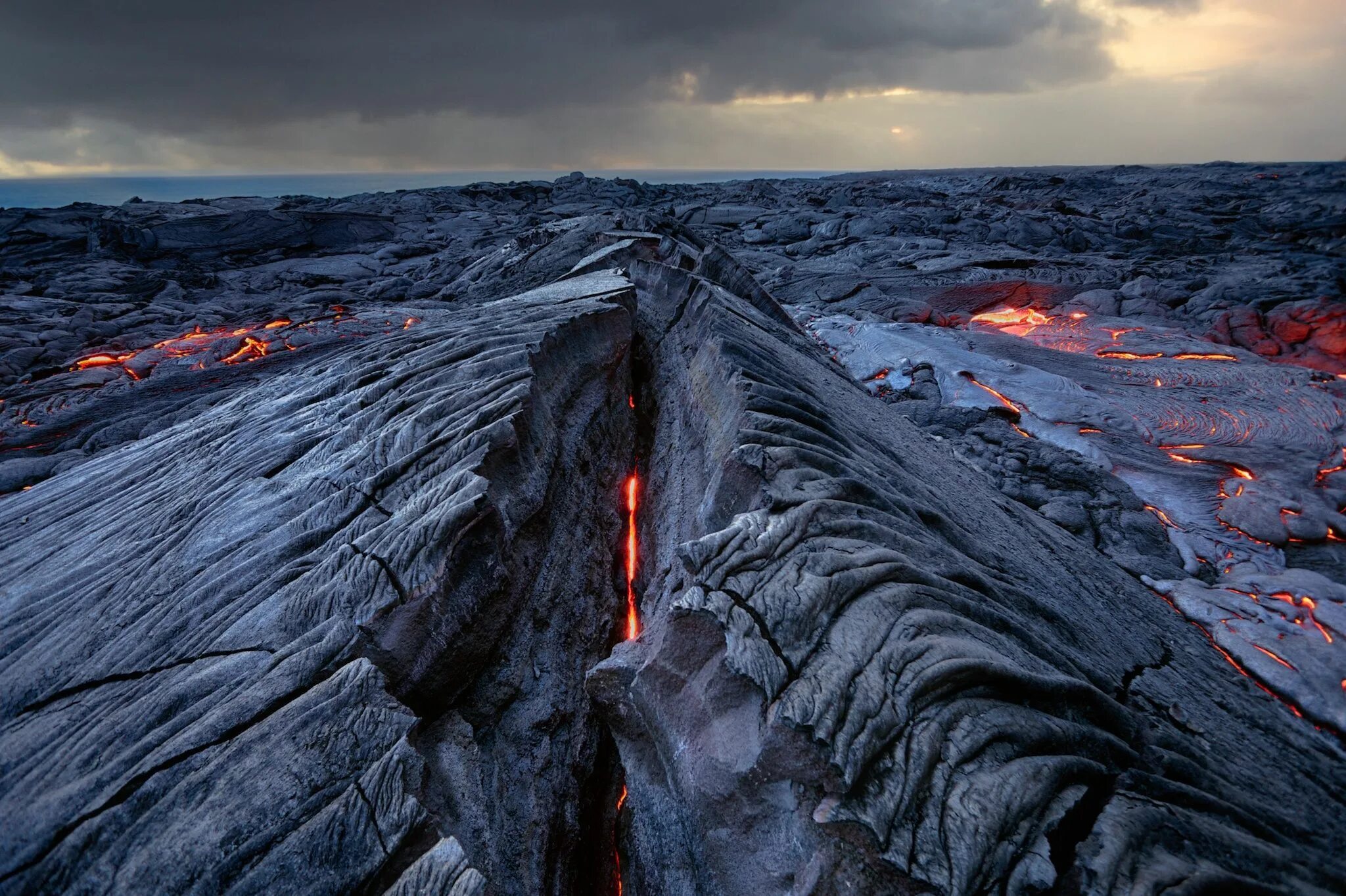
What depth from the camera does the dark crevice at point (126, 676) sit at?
2854 mm

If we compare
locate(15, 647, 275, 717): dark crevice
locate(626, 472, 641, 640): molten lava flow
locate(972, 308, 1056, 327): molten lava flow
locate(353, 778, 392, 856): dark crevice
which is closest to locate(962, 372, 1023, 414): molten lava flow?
locate(972, 308, 1056, 327): molten lava flow

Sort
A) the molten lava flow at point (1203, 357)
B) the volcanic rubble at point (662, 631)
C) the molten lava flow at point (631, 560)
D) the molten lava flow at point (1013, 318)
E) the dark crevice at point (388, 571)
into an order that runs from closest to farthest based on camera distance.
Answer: the volcanic rubble at point (662, 631), the dark crevice at point (388, 571), the molten lava flow at point (631, 560), the molten lava flow at point (1203, 357), the molten lava flow at point (1013, 318)

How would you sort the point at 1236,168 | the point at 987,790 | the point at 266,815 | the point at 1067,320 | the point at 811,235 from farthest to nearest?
the point at 1236,168, the point at 811,235, the point at 1067,320, the point at 266,815, the point at 987,790

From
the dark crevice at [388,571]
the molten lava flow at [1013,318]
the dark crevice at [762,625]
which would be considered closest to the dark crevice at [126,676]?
the dark crevice at [388,571]

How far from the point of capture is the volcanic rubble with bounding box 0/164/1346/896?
2146mm

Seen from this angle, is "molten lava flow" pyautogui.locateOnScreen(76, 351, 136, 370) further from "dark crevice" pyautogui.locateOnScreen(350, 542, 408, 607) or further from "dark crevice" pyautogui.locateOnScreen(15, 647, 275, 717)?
"dark crevice" pyautogui.locateOnScreen(350, 542, 408, 607)

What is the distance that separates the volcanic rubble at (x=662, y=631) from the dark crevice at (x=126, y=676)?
0.04ft

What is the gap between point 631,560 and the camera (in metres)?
4.71

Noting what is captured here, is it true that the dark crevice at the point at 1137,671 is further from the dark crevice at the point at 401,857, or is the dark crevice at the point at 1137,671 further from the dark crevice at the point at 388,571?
the dark crevice at the point at 388,571

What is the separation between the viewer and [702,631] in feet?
8.87

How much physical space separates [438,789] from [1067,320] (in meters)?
13.9

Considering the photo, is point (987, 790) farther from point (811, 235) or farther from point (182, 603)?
point (811, 235)

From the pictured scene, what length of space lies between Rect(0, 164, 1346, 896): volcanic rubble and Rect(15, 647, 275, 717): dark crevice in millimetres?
13

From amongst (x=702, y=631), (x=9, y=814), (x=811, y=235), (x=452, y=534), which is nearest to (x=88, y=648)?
(x=9, y=814)
